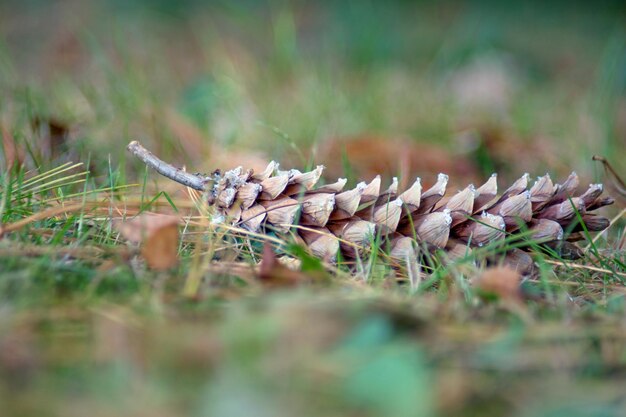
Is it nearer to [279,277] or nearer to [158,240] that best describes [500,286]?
[279,277]

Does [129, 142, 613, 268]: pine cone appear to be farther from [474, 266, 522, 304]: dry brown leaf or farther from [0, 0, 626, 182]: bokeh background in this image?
[0, 0, 626, 182]: bokeh background

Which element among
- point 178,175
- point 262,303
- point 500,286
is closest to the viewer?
point 262,303

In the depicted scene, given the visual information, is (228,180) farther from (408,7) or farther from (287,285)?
(408,7)

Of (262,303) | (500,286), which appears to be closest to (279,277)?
(262,303)

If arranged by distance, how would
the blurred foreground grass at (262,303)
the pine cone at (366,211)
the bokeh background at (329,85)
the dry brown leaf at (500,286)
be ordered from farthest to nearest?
the bokeh background at (329,85), the pine cone at (366,211), the dry brown leaf at (500,286), the blurred foreground grass at (262,303)

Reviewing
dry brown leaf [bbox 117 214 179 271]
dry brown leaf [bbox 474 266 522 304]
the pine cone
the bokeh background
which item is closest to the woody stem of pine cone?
the pine cone

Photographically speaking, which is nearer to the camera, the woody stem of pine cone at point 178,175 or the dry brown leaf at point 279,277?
the dry brown leaf at point 279,277

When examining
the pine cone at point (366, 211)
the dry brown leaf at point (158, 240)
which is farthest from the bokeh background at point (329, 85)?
the dry brown leaf at point (158, 240)

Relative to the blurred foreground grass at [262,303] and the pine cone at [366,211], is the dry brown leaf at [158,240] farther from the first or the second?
the pine cone at [366,211]

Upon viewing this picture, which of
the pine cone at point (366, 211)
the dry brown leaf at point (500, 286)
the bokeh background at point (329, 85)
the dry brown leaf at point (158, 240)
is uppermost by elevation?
the bokeh background at point (329, 85)
